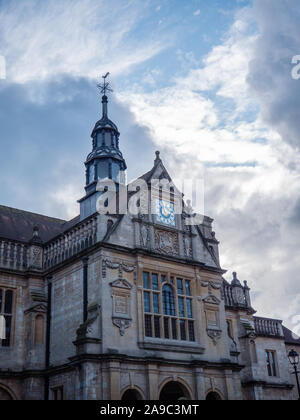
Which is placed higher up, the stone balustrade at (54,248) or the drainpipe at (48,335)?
the stone balustrade at (54,248)

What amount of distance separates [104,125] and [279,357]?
901 inches

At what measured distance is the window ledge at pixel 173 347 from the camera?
91.0ft

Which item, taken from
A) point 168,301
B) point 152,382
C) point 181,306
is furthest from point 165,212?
point 152,382

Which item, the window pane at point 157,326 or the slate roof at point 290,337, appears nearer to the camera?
the window pane at point 157,326

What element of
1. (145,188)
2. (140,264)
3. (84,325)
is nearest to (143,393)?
(84,325)

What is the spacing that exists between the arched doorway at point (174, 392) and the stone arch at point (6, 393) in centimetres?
798

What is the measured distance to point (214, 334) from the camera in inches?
1245

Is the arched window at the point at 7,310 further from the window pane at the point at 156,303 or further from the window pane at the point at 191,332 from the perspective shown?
the window pane at the point at 191,332

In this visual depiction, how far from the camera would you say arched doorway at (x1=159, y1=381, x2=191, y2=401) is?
29.0m

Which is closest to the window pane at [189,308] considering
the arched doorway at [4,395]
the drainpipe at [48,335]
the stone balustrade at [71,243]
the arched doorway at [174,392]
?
the arched doorway at [174,392]

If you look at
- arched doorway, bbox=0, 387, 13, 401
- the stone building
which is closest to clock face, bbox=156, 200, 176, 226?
the stone building

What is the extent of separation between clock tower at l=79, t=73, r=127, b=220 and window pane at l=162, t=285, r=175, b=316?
11374 millimetres

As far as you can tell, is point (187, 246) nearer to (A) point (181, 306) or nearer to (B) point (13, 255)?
(A) point (181, 306)
